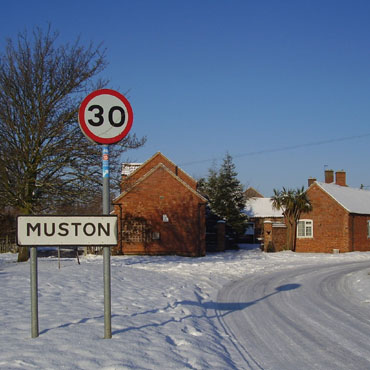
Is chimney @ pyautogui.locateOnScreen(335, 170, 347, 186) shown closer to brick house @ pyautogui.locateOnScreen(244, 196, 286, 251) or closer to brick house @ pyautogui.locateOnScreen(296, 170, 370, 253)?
brick house @ pyautogui.locateOnScreen(244, 196, 286, 251)

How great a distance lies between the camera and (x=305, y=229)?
38.3 meters

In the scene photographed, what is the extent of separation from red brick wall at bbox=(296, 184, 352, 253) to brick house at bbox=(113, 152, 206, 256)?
12085mm

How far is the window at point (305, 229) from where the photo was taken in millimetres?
38281

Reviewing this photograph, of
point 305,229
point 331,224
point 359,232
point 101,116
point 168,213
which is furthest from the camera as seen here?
point 359,232

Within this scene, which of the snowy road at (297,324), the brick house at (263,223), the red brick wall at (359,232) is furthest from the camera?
the red brick wall at (359,232)

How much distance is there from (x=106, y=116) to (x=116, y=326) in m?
3.32

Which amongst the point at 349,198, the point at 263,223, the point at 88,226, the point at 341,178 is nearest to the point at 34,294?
the point at 88,226

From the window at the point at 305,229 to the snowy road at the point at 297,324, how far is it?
22055 millimetres

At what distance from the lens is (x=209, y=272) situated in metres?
19.8

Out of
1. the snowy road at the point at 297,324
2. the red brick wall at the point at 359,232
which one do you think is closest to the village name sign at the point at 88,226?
the snowy road at the point at 297,324

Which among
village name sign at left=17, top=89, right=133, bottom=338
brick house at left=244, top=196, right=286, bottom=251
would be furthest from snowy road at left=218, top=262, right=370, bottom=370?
brick house at left=244, top=196, right=286, bottom=251

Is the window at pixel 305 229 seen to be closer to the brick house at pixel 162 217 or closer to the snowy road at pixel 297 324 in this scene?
the brick house at pixel 162 217

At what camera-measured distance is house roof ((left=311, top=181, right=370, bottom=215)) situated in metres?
37.9

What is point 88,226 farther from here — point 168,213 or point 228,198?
point 228,198
